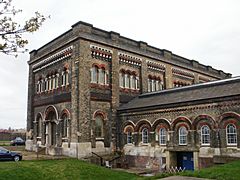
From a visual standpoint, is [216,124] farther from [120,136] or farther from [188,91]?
[120,136]

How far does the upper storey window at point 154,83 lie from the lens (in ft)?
109

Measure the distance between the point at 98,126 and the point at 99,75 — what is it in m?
5.10

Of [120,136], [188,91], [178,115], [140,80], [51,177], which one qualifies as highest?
[140,80]

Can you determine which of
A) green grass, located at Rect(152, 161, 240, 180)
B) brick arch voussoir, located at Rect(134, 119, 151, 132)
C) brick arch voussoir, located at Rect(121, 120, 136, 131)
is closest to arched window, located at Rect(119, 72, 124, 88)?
brick arch voussoir, located at Rect(121, 120, 136, 131)

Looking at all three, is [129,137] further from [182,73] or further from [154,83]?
[182,73]

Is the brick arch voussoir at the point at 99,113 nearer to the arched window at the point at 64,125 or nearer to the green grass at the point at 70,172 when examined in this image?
the arched window at the point at 64,125

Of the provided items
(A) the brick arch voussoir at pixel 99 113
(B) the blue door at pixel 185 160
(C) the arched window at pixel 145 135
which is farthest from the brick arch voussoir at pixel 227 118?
(A) the brick arch voussoir at pixel 99 113

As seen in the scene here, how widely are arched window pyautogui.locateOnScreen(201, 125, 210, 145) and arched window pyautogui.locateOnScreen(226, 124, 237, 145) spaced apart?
1599 millimetres

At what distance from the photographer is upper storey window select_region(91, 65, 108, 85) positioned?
27.0m

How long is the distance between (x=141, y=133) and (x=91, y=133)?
483 cm

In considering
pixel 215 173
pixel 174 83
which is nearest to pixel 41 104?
pixel 174 83

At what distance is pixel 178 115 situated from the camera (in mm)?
23047

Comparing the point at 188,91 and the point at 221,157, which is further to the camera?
the point at 188,91

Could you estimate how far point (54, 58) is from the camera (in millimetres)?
29484
